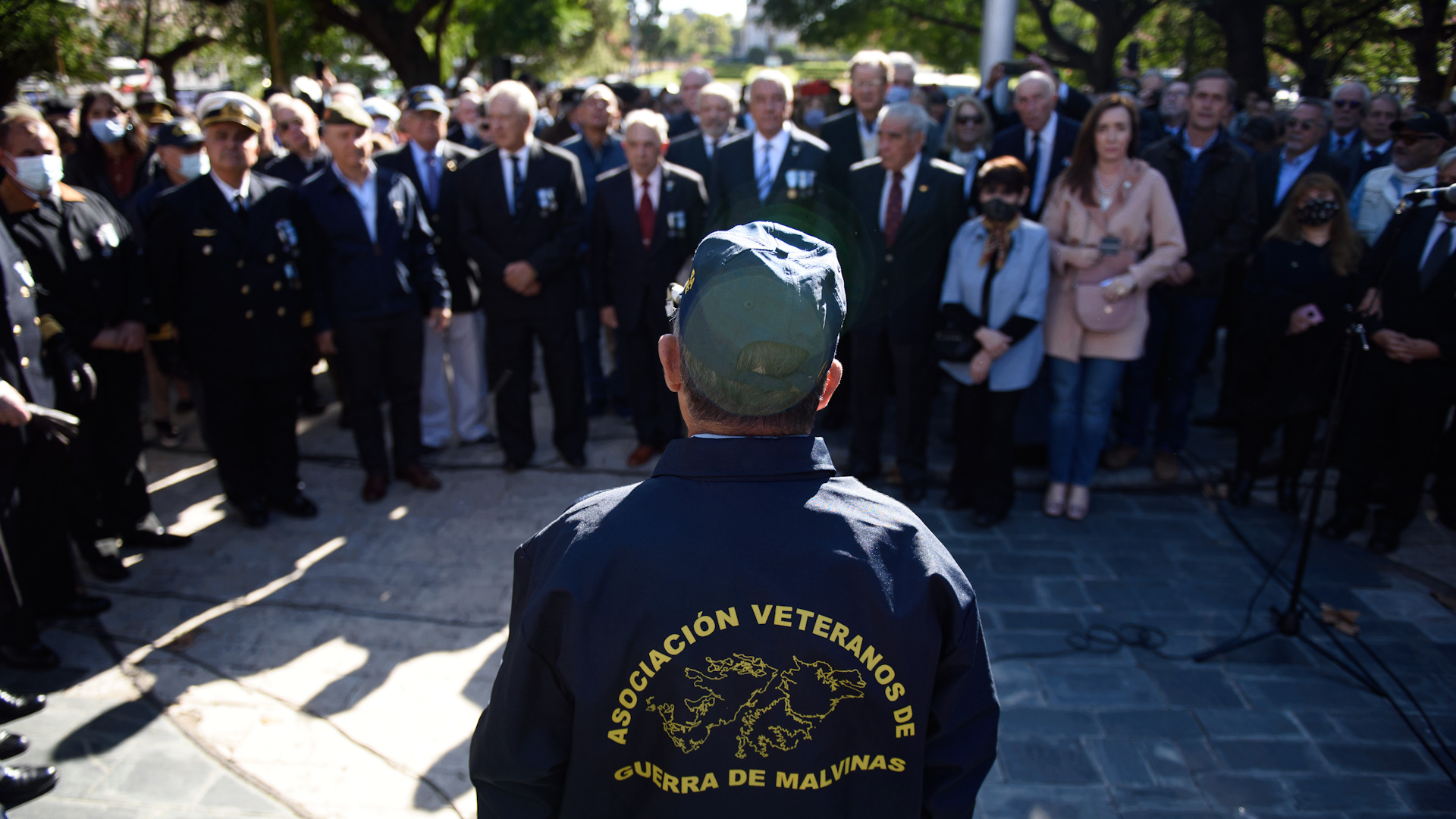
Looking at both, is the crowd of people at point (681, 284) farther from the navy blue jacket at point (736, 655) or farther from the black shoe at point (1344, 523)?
the navy blue jacket at point (736, 655)

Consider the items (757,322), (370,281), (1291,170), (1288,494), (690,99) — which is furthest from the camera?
(690,99)

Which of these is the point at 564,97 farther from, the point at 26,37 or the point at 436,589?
the point at 436,589

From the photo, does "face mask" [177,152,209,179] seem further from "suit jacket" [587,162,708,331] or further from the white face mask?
"suit jacket" [587,162,708,331]

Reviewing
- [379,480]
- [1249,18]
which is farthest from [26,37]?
[1249,18]

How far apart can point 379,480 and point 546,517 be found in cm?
108

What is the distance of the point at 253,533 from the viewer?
16.6 feet

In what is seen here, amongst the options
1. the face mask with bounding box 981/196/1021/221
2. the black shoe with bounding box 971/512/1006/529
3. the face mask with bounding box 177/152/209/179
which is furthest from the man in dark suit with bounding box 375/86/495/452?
the black shoe with bounding box 971/512/1006/529

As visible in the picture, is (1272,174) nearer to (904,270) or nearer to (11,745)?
(904,270)

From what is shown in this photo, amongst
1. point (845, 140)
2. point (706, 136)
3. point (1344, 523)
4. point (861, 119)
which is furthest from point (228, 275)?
point (1344, 523)

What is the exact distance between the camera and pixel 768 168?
5.73 m

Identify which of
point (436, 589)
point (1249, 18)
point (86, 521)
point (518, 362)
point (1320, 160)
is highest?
Result: point (1249, 18)

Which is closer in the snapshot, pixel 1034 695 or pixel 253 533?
pixel 1034 695

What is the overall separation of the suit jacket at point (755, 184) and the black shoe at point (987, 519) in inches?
77.9

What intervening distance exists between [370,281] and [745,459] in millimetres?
4334
